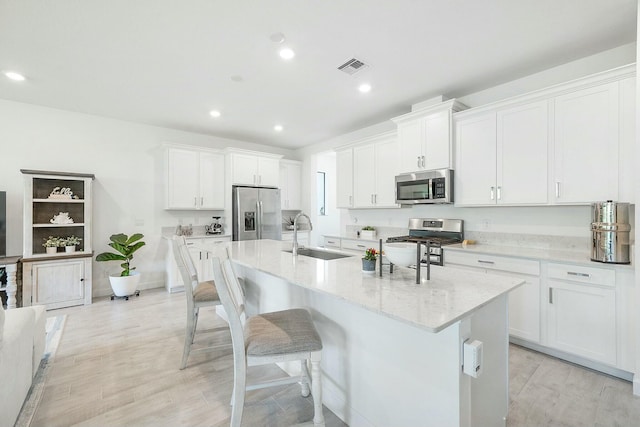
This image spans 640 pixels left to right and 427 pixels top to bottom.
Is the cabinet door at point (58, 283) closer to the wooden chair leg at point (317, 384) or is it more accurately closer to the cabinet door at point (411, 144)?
the wooden chair leg at point (317, 384)

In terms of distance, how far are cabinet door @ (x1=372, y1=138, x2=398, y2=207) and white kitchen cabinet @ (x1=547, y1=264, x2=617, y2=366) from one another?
2.09m

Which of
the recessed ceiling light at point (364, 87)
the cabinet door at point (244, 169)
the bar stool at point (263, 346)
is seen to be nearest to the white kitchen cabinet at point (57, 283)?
the cabinet door at point (244, 169)

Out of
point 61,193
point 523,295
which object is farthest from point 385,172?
point 61,193

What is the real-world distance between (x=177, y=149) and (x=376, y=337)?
14.8 feet

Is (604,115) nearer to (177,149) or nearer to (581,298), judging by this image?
(581,298)

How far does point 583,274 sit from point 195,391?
122 inches

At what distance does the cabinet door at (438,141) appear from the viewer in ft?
11.2

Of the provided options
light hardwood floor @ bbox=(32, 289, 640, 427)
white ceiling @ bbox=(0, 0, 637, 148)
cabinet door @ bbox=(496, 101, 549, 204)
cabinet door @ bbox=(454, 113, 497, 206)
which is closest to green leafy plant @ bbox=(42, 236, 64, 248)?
light hardwood floor @ bbox=(32, 289, 640, 427)

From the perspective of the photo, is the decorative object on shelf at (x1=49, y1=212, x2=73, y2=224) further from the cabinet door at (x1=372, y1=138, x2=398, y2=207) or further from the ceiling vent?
the cabinet door at (x1=372, y1=138, x2=398, y2=207)

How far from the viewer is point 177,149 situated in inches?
187

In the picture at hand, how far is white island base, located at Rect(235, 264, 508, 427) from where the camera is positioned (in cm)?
122

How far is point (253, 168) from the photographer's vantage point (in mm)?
5332

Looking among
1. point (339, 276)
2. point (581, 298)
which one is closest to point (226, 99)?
point (339, 276)

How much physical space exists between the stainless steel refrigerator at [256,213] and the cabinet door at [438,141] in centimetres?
295
